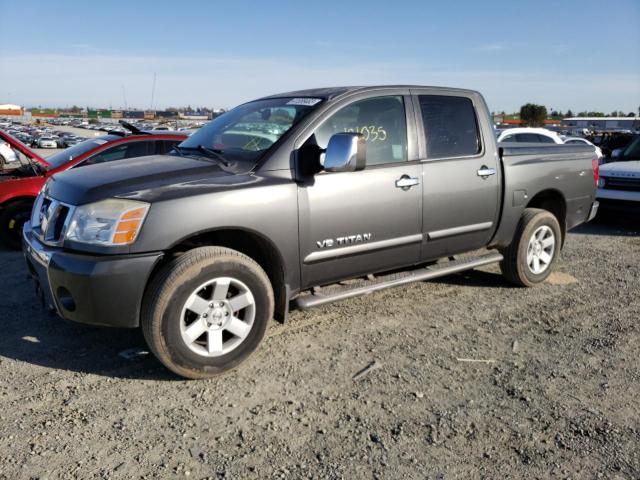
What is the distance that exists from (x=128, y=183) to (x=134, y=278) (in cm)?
60

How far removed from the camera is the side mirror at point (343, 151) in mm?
3566

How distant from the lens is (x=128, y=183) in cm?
336

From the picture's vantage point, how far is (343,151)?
357 cm

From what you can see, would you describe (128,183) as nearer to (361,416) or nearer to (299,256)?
(299,256)

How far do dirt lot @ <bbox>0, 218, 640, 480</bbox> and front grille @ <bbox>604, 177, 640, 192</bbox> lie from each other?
4.38 metres

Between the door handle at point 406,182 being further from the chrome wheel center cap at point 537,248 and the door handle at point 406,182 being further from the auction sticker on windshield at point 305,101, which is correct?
the chrome wheel center cap at point 537,248

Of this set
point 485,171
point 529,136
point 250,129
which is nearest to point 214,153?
point 250,129

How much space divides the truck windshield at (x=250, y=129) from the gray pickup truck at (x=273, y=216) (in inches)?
0.6

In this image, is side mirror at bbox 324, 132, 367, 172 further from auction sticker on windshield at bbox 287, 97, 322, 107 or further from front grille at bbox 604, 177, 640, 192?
front grille at bbox 604, 177, 640, 192

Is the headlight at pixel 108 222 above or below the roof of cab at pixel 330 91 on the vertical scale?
below

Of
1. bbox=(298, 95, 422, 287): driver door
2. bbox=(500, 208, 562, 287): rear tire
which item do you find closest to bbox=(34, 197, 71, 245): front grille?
bbox=(298, 95, 422, 287): driver door

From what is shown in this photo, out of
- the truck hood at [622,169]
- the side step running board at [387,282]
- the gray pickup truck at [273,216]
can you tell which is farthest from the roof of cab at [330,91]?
the truck hood at [622,169]

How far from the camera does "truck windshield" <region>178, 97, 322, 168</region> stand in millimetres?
3889

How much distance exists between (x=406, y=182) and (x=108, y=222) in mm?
2120
